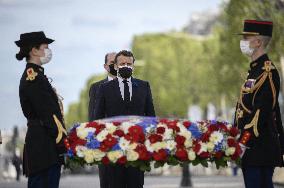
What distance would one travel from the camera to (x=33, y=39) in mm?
12219

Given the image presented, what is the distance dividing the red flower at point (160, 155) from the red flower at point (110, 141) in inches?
17.4

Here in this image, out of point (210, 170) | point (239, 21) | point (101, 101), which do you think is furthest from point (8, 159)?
point (101, 101)

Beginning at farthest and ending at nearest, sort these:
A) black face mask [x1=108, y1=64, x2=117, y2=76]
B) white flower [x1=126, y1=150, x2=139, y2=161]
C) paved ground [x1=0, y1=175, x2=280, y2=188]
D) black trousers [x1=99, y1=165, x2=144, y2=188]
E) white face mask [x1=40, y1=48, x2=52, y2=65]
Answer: paved ground [x1=0, y1=175, x2=280, y2=188], black face mask [x1=108, y1=64, x2=117, y2=76], black trousers [x1=99, y1=165, x2=144, y2=188], white face mask [x1=40, y1=48, x2=52, y2=65], white flower [x1=126, y1=150, x2=139, y2=161]

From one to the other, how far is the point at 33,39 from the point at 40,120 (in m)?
0.88

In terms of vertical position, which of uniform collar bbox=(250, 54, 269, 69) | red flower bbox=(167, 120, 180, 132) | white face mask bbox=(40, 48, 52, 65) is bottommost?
red flower bbox=(167, 120, 180, 132)

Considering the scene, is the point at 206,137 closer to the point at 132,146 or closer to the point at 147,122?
the point at 147,122

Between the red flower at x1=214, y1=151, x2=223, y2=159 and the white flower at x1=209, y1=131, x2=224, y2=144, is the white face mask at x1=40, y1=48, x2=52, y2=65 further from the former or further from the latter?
the red flower at x1=214, y1=151, x2=223, y2=159

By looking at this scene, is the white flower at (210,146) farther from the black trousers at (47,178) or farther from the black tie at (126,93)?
the black tie at (126,93)

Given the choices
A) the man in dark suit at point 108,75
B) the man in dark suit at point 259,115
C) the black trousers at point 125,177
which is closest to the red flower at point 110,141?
the man in dark suit at point 259,115

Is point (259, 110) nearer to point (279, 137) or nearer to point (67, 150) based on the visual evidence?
point (279, 137)

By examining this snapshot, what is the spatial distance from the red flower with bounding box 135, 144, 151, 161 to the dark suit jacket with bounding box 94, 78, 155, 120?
2727mm

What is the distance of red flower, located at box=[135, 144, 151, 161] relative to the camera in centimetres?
1182

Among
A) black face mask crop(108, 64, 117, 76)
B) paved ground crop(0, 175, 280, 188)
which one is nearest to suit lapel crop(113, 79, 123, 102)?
black face mask crop(108, 64, 117, 76)

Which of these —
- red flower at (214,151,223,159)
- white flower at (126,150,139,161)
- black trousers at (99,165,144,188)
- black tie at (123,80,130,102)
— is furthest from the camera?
black tie at (123,80,130,102)
